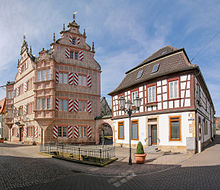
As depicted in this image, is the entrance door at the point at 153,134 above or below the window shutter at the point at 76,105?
below

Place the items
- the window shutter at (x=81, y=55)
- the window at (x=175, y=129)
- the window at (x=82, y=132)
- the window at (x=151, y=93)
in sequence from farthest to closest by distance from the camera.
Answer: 1. the window shutter at (x=81, y=55)
2. the window at (x=82, y=132)
3. the window at (x=151, y=93)
4. the window at (x=175, y=129)

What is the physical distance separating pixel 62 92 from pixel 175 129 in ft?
51.6

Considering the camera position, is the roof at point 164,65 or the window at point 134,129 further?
the window at point 134,129

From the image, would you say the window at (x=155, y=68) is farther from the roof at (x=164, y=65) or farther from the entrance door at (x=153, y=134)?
the entrance door at (x=153, y=134)

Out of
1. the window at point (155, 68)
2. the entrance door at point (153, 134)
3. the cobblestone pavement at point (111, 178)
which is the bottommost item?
the cobblestone pavement at point (111, 178)

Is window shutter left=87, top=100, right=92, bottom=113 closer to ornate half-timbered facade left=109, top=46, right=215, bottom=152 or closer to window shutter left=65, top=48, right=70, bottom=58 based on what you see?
window shutter left=65, top=48, right=70, bottom=58

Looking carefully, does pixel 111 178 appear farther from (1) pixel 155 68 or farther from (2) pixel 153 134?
(1) pixel 155 68

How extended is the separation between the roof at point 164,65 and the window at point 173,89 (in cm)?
95

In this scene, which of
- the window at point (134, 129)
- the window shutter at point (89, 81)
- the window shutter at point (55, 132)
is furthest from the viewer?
the window shutter at point (89, 81)

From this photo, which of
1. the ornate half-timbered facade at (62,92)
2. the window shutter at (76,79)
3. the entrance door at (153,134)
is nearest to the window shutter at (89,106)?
the ornate half-timbered facade at (62,92)

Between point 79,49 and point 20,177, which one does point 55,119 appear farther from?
point 20,177

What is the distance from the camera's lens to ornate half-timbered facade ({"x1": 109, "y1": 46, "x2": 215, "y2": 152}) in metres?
16.1

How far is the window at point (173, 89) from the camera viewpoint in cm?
1709

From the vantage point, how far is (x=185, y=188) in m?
7.39
